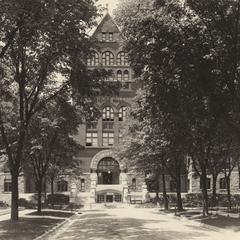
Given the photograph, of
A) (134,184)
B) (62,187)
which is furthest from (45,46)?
(62,187)

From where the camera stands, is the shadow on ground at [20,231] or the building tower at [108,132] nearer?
the shadow on ground at [20,231]

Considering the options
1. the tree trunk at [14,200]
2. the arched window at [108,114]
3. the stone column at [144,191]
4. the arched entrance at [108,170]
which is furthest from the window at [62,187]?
the tree trunk at [14,200]

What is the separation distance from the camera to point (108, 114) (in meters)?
88.1

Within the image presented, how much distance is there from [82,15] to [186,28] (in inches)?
188

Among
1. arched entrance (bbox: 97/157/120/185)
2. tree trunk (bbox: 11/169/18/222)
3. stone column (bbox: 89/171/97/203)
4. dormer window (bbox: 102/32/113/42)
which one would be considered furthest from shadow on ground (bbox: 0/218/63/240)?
dormer window (bbox: 102/32/113/42)

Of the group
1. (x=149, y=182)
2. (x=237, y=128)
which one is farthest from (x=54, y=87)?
(x=149, y=182)

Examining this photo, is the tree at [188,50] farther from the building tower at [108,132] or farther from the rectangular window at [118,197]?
the building tower at [108,132]

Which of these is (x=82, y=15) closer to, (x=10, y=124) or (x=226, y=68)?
(x=226, y=68)

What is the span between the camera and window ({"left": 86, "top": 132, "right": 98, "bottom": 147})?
87000 mm

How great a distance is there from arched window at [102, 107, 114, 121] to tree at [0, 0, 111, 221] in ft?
174

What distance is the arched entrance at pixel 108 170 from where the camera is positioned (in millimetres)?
86875

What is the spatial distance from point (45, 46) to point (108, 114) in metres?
62.9

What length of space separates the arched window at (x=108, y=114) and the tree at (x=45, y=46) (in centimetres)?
5315

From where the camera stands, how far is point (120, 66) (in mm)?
86312
